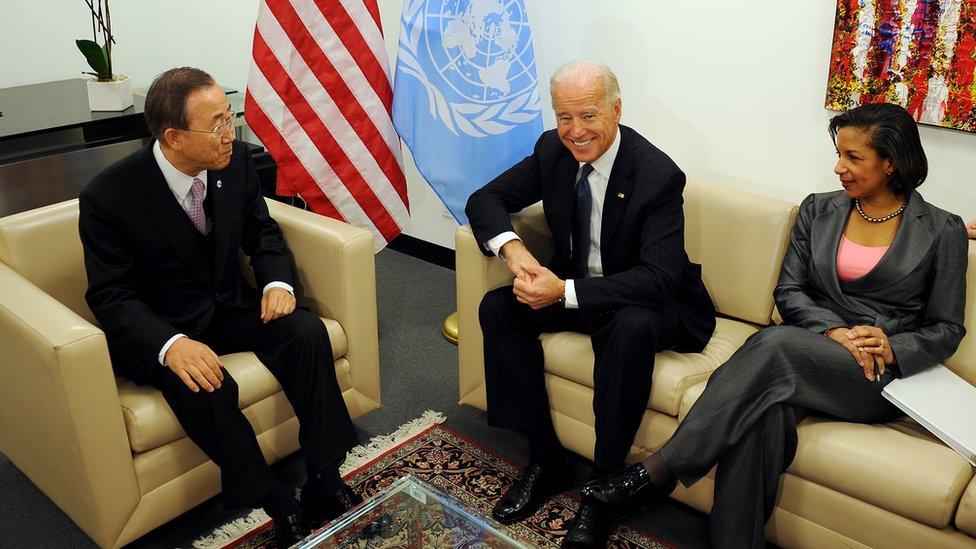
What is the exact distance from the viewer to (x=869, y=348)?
2164mm

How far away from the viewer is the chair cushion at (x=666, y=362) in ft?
7.55

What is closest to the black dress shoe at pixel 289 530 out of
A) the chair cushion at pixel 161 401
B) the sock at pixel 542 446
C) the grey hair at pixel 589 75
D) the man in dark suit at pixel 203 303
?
the man in dark suit at pixel 203 303

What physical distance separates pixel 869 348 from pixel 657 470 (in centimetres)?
62

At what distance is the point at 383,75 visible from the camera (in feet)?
10.3

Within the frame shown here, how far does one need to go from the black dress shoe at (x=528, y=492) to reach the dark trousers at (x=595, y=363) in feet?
0.43

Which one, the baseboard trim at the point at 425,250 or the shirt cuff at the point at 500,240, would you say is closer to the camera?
the shirt cuff at the point at 500,240

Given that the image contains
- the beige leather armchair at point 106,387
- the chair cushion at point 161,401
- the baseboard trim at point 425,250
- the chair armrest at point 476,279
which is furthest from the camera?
the baseboard trim at point 425,250

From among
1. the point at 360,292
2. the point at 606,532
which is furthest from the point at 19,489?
the point at 606,532

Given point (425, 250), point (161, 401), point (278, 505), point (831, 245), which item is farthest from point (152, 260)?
point (425, 250)

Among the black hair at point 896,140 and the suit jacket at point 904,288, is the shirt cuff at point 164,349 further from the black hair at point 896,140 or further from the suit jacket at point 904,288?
the black hair at point 896,140

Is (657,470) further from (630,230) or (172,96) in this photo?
(172,96)

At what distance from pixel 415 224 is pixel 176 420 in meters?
2.14

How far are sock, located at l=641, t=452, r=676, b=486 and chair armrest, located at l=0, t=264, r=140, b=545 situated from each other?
1.32m

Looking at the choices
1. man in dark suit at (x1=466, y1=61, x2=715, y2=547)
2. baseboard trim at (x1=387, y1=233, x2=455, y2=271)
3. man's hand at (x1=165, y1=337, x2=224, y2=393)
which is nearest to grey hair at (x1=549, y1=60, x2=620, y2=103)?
man in dark suit at (x1=466, y1=61, x2=715, y2=547)
